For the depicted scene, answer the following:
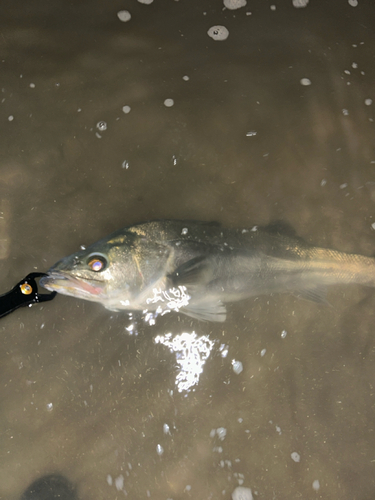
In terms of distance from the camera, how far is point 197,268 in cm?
247

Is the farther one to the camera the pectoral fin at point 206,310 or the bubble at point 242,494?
the pectoral fin at point 206,310

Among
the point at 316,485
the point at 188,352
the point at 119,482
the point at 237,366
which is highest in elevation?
the point at 188,352

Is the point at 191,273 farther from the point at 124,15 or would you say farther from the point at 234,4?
the point at 234,4

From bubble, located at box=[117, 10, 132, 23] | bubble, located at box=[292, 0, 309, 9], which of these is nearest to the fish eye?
bubble, located at box=[117, 10, 132, 23]

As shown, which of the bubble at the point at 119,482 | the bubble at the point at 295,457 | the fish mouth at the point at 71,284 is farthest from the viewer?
the bubble at the point at 295,457

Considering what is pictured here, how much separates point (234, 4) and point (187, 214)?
2277mm

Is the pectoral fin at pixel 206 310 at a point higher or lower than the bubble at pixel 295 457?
higher

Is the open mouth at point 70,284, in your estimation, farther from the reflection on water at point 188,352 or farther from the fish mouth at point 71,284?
the reflection on water at point 188,352

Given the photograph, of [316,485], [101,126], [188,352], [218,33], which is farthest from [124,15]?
[316,485]

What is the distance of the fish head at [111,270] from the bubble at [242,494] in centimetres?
159

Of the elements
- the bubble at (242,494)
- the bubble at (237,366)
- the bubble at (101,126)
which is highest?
the bubble at (101,126)

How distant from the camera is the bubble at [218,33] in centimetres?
321

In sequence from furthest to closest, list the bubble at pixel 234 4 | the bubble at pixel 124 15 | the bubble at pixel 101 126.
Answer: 1. the bubble at pixel 234 4
2. the bubble at pixel 124 15
3. the bubble at pixel 101 126

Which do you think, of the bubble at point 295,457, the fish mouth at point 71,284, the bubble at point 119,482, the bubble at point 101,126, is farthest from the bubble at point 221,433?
the bubble at point 101,126
